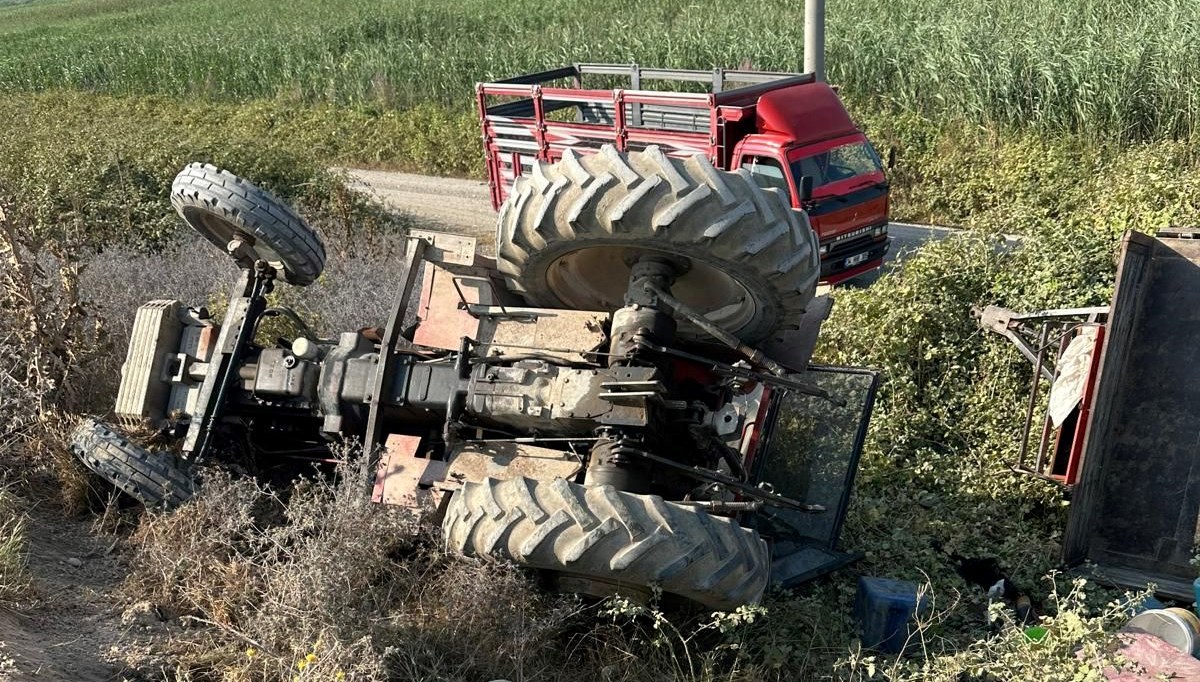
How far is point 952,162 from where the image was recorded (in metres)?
15.4

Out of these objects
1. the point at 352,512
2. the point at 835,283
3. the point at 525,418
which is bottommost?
the point at 352,512

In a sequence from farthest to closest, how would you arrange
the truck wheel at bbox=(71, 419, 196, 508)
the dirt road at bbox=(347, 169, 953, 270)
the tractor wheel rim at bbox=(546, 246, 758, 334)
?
1. the dirt road at bbox=(347, 169, 953, 270)
2. the truck wheel at bbox=(71, 419, 196, 508)
3. the tractor wheel rim at bbox=(546, 246, 758, 334)

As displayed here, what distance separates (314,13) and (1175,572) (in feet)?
110

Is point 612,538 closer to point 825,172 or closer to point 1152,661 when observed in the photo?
point 1152,661

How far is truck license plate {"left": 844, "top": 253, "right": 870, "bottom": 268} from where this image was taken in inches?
464

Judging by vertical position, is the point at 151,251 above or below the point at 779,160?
below

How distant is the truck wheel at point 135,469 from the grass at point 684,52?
512 inches

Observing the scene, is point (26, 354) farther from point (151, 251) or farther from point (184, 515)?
point (151, 251)

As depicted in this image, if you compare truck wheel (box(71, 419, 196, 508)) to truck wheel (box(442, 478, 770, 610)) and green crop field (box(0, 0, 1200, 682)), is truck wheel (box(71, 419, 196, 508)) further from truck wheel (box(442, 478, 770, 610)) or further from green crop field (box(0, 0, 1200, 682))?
truck wheel (box(442, 478, 770, 610))

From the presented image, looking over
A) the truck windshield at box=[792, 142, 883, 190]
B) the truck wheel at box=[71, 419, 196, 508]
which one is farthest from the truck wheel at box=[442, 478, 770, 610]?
the truck windshield at box=[792, 142, 883, 190]

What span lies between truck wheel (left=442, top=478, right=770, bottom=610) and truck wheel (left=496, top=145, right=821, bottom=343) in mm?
1038

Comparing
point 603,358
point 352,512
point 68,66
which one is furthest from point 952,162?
point 68,66

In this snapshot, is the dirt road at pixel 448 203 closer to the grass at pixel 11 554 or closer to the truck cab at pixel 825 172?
the truck cab at pixel 825 172

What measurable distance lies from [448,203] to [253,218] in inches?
456
